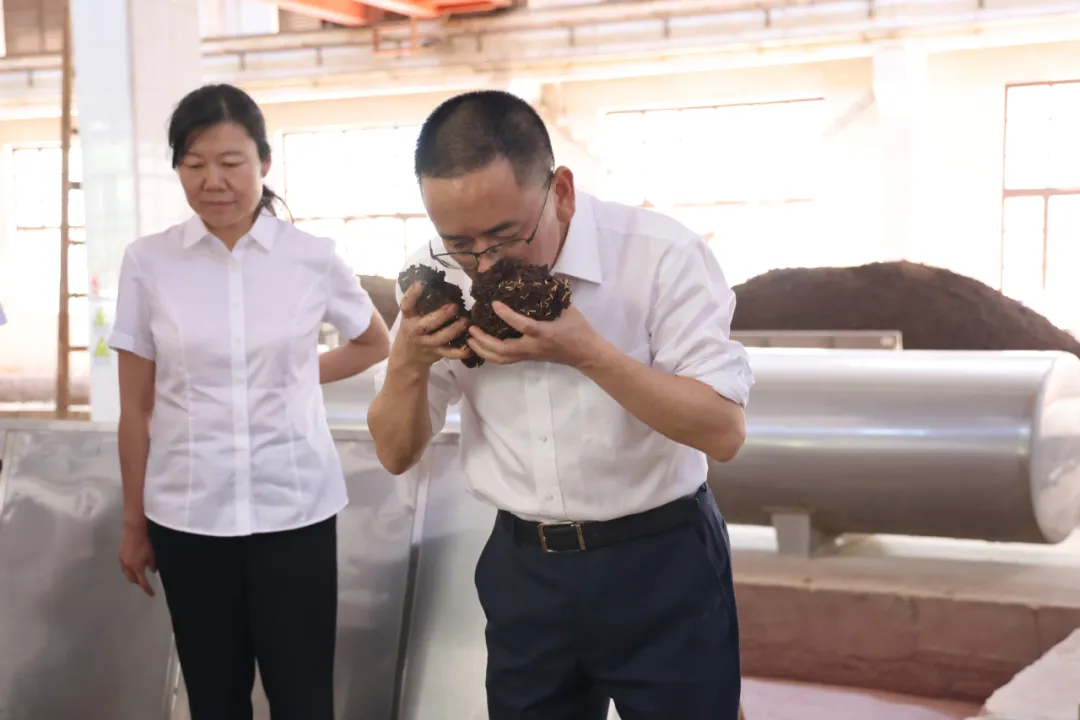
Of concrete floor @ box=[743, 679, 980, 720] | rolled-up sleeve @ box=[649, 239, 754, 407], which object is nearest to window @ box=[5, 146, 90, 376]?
Result: concrete floor @ box=[743, 679, 980, 720]

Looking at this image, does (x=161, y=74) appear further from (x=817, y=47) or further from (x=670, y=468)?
(x=670, y=468)

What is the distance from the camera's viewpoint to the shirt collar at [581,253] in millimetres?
1364

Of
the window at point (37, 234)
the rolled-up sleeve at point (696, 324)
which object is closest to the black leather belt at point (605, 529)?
the rolled-up sleeve at point (696, 324)

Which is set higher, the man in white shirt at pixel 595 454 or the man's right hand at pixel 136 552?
the man in white shirt at pixel 595 454

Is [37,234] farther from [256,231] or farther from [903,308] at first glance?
[256,231]

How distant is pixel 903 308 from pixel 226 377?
4.63 meters

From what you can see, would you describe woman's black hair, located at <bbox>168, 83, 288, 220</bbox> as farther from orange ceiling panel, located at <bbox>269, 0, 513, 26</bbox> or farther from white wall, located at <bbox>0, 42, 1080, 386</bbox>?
white wall, located at <bbox>0, 42, 1080, 386</bbox>

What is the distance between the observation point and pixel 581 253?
1.37 metres

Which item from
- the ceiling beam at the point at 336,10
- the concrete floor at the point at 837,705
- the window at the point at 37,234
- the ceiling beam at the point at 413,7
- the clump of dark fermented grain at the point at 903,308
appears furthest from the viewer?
the window at the point at 37,234

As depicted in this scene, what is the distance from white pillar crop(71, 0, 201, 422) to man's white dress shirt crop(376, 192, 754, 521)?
588 cm

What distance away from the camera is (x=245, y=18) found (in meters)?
12.0

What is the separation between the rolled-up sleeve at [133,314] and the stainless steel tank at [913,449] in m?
2.29

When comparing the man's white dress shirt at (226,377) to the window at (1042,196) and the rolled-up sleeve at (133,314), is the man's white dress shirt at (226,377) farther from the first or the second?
the window at (1042,196)

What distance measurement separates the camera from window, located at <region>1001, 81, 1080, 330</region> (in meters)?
9.97
